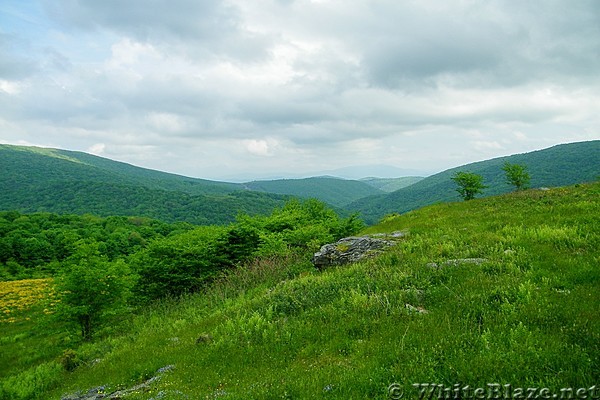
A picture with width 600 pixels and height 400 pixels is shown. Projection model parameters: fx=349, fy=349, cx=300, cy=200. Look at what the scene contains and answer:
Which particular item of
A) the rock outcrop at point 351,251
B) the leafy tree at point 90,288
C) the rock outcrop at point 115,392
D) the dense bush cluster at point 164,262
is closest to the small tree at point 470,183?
the dense bush cluster at point 164,262

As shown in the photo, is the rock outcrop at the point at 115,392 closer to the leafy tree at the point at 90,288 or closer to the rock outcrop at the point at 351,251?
the rock outcrop at the point at 351,251

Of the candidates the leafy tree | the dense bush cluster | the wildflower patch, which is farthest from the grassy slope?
the wildflower patch

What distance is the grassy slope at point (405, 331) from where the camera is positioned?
17.6ft

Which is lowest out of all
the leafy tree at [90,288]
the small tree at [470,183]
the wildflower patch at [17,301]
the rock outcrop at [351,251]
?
the wildflower patch at [17,301]

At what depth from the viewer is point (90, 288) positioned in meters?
17.9

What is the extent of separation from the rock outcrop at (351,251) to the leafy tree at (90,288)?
1096 centimetres

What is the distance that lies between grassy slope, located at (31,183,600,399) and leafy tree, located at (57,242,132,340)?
472 centimetres

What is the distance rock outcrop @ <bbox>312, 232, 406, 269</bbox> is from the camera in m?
15.7

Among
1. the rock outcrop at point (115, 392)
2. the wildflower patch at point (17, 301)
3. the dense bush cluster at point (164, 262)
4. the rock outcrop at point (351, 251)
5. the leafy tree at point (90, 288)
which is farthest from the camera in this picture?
the wildflower patch at point (17, 301)

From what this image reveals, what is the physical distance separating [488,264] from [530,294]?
2.58 m

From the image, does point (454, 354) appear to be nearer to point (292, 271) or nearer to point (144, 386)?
point (144, 386)

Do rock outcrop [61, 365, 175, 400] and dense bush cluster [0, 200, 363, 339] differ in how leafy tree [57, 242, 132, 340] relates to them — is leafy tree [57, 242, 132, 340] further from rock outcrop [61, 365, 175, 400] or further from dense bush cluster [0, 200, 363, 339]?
rock outcrop [61, 365, 175, 400]

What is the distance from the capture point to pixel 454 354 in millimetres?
5711

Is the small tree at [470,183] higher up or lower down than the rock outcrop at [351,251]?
higher up
